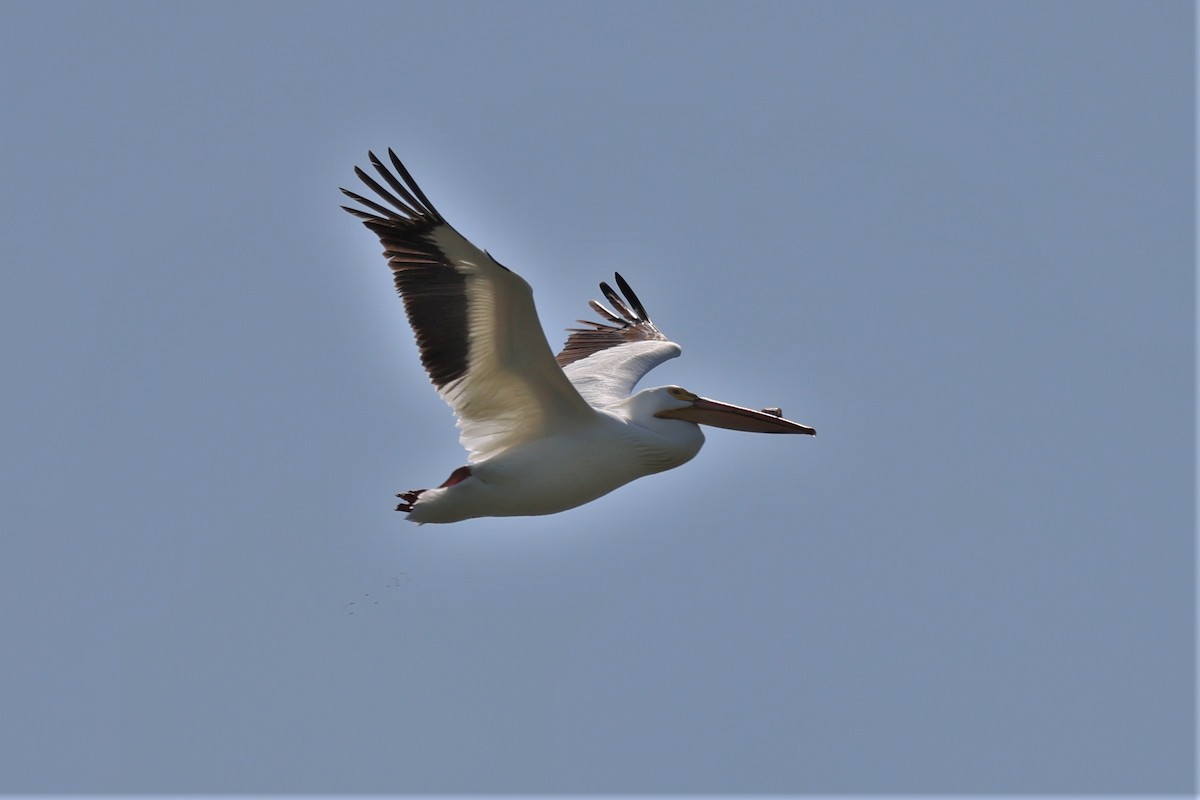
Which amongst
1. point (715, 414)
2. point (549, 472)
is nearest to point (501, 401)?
point (549, 472)

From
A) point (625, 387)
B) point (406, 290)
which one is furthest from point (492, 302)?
point (625, 387)

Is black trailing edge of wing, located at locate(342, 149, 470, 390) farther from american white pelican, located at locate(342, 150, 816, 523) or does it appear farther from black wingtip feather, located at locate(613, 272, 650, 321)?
black wingtip feather, located at locate(613, 272, 650, 321)

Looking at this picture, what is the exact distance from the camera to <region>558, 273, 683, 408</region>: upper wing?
11.6 meters

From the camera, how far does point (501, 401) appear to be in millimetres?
9984

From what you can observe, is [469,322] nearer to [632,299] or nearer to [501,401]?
[501,401]

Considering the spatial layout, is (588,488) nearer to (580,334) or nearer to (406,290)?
(406,290)

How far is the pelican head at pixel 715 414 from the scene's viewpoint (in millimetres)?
10461

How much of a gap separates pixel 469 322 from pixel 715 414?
1.84 meters

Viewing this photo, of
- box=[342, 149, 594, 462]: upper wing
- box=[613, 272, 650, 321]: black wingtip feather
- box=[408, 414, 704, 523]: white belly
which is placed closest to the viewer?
box=[342, 149, 594, 462]: upper wing

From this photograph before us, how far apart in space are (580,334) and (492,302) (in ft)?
11.2

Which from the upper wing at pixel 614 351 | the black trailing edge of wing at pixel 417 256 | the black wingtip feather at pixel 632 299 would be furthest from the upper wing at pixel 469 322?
the black wingtip feather at pixel 632 299

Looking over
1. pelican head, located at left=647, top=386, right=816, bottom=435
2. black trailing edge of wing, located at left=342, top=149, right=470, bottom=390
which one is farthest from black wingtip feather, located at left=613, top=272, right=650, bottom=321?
black trailing edge of wing, located at left=342, top=149, right=470, bottom=390


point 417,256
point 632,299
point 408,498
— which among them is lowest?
point 408,498

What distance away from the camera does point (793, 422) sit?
35.4 ft
